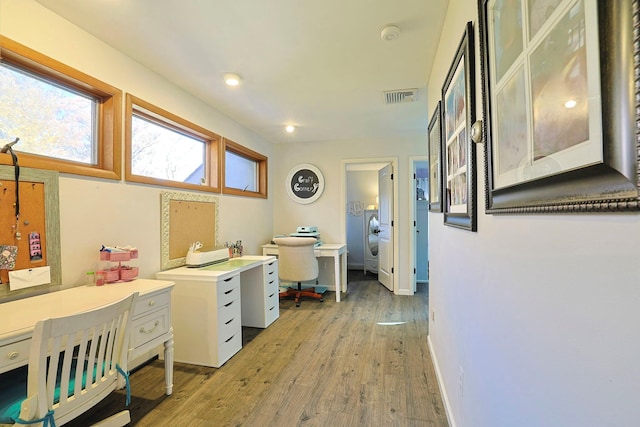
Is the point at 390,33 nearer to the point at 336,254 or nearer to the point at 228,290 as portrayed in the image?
the point at 228,290

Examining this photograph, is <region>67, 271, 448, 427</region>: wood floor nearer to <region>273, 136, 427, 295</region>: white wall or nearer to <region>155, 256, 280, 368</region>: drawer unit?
<region>155, 256, 280, 368</region>: drawer unit

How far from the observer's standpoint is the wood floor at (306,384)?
1723 mm

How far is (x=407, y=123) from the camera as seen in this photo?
3.78 metres

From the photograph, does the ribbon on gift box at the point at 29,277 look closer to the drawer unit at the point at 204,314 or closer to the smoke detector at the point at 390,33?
the drawer unit at the point at 204,314

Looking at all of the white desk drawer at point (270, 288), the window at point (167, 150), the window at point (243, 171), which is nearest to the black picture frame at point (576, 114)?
the window at point (167, 150)

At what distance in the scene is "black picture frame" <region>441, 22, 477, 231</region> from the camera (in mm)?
1208

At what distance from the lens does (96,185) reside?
198 centimetres

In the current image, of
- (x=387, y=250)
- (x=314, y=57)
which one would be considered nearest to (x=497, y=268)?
(x=314, y=57)

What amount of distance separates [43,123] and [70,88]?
1.05ft

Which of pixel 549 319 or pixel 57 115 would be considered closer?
pixel 549 319

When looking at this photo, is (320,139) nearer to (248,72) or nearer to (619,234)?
(248,72)

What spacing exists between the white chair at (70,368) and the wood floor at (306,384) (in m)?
0.44

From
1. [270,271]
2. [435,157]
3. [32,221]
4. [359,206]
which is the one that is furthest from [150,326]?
[359,206]

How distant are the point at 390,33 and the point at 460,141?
992mm
